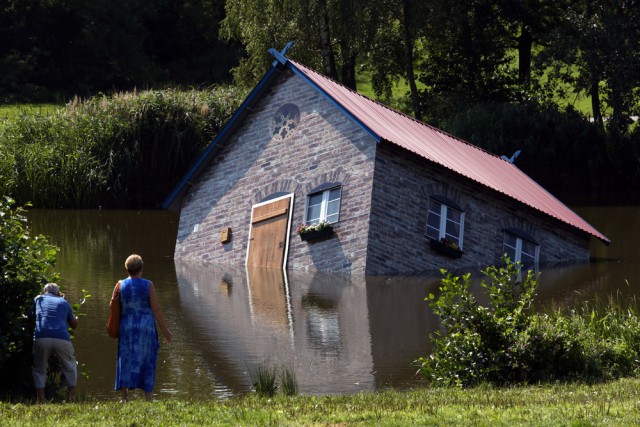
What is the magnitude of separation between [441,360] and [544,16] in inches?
1502

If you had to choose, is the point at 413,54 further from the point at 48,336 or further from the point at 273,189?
the point at 48,336

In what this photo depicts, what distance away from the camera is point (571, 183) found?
4362 centimetres

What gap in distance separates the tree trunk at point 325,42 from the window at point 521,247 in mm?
17580

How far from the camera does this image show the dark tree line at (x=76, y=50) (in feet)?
186

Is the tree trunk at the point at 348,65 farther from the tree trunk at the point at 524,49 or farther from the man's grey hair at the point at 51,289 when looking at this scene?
the man's grey hair at the point at 51,289

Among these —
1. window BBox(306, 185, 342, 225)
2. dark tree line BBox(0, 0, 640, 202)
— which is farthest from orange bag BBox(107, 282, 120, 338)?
dark tree line BBox(0, 0, 640, 202)

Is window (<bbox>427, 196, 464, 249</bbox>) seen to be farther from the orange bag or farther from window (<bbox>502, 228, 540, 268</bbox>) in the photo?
the orange bag

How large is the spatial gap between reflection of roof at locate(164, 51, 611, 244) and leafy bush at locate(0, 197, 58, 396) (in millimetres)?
12545

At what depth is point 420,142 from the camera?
97.3 feet

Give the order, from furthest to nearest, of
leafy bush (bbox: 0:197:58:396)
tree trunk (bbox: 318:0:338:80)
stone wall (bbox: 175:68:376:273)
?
1. tree trunk (bbox: 318:0:338:80)
2. stone wall (bbox: 175:68:376:273)
3. leafy bush (bbox: 0:197:58:396)

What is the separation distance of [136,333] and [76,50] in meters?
45.6

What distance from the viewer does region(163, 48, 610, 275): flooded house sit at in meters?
27.8

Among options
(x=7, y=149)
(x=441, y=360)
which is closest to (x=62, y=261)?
(x=7, y=149)

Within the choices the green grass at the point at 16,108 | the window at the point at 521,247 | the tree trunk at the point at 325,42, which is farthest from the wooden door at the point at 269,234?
the green grass at the point at 16,108
